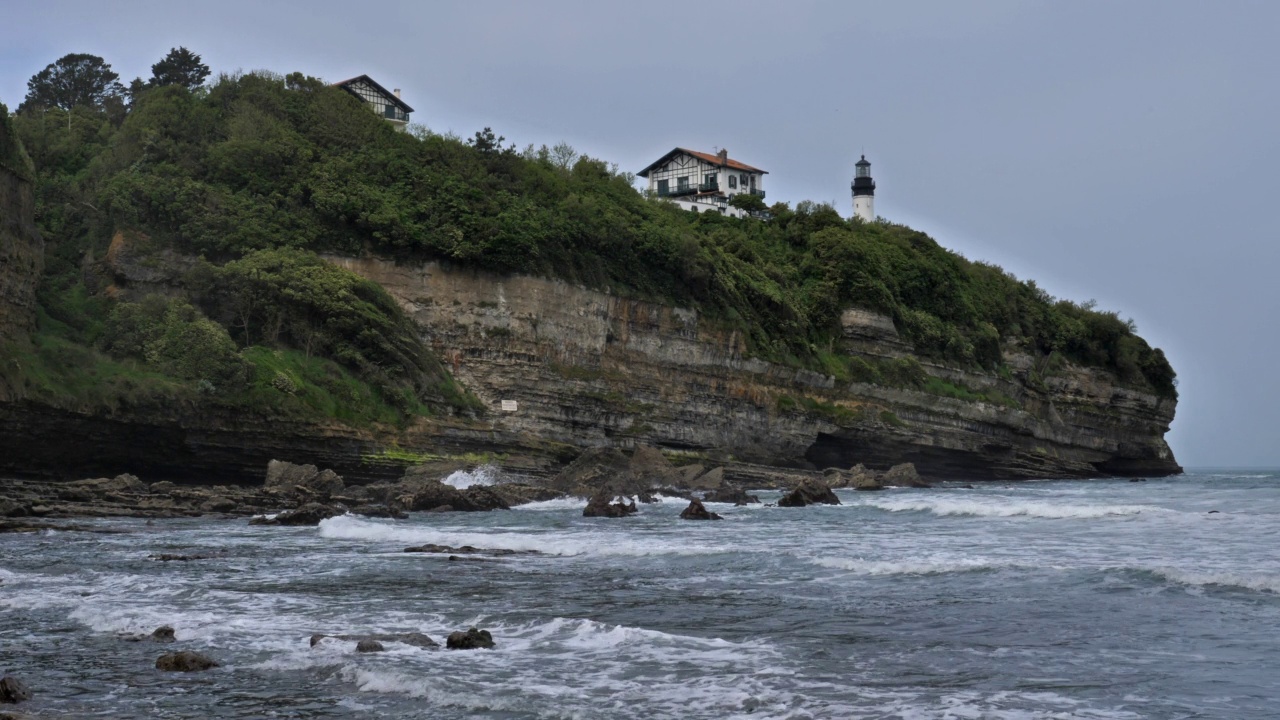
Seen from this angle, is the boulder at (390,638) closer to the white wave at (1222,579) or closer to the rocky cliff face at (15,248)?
the white wave at (1222,579)

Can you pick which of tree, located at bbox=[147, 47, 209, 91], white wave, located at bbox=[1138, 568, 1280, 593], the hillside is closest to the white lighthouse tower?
the hillside


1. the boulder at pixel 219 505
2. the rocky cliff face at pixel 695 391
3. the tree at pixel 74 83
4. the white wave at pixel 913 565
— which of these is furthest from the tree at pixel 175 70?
the white wave at pixel 913 565

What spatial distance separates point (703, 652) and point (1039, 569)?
8.75 meters

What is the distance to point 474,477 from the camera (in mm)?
42062

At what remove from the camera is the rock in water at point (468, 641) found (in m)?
12.0

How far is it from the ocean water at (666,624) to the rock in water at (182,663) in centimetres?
20

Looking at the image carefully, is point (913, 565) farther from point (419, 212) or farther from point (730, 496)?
point (419, 212)

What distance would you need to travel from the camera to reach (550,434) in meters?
47.8

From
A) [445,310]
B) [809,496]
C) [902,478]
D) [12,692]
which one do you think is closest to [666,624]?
[12,692]

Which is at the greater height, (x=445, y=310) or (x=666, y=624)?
(x=445, y=310)

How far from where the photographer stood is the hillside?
39031 mm

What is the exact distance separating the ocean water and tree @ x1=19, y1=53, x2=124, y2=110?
60.1 meters

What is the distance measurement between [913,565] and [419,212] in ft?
115

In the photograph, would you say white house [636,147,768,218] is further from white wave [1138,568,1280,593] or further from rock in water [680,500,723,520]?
white wave [1138,568,1280,593]
